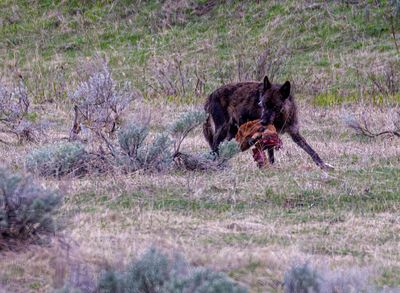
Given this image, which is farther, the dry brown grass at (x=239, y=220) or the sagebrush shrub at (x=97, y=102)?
the sagebrush shrub at (x=97, y=102)

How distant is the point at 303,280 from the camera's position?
5320 mm

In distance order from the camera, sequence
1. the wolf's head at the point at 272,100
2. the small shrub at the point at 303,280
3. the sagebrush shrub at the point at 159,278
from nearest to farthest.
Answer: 1. the sagebrush shrub at the point at 159,278
2. the small shrub at the point at 303,280
3. the wolf's head at the point at 272,100

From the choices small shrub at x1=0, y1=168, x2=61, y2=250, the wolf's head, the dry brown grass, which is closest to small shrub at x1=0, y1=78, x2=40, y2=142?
the dry brown grass

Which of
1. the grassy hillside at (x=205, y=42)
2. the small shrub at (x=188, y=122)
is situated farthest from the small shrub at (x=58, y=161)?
the grassy hillside at (x=205, y=42)

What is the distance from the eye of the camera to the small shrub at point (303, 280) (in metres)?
5.26

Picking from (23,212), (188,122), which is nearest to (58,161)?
(188,122)

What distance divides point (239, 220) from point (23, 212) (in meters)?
1.97

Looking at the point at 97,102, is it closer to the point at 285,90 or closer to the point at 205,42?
the point at 285,90

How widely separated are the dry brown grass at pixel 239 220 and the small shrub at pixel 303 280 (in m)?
0.39

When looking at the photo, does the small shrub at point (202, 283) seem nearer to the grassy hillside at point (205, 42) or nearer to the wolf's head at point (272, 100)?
the wolf's head at point (272, 100)

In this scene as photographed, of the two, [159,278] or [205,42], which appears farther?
[205,42]

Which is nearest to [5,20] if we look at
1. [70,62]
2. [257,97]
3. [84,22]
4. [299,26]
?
[84,22]

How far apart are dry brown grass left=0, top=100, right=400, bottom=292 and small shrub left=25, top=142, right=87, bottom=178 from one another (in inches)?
13.2

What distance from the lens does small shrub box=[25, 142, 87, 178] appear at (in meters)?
9.59
